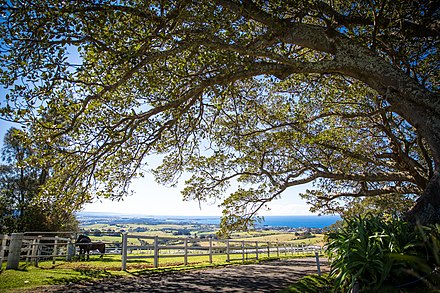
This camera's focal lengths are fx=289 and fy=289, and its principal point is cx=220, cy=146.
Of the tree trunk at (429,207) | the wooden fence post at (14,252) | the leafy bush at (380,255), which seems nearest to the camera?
the leafy bush at (380,255)

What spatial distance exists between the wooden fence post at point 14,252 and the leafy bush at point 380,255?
10.4 m

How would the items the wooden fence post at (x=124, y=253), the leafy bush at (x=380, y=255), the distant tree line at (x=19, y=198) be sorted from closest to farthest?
the leafy bush at (x=380, y=255), the wooden fence post at (x=124, y=253), the distant tree line at (x=19, y=198)

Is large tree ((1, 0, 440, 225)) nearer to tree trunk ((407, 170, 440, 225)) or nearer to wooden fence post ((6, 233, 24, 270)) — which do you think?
tree trunk ((407, 170, 440, 225))

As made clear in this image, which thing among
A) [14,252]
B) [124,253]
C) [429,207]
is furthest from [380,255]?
[14,252]

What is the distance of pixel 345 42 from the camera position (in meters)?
7.43

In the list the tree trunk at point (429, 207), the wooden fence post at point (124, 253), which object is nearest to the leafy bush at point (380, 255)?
the tree trunk at point (429, 207)

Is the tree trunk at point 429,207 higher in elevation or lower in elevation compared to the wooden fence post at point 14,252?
higher

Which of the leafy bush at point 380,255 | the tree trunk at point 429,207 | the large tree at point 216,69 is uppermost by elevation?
the large tree at point 216,69

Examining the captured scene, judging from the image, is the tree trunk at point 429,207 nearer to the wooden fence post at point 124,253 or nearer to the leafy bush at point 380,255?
the leafy bush at point 380,255

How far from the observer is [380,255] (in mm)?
4977

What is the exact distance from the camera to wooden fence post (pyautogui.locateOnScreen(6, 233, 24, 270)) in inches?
394

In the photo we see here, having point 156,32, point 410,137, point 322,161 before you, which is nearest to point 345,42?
point 156,32

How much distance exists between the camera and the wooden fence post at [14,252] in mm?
10008

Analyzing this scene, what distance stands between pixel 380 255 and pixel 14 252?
11367mm
